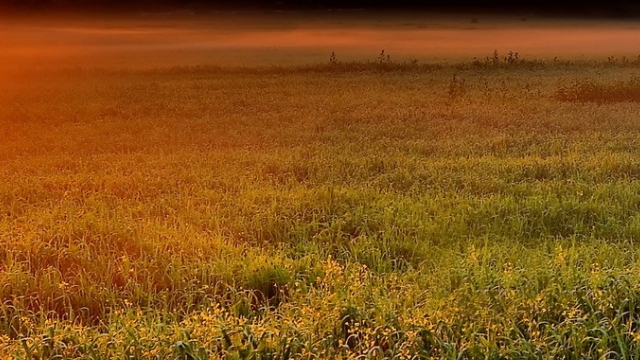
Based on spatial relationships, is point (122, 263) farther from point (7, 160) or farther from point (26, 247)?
point (7, 160)

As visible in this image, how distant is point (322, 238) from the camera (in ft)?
18.3

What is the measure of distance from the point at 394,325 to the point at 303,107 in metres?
10.4

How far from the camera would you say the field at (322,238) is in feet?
12.5

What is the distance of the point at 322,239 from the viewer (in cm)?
558

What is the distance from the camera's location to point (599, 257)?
197 inches

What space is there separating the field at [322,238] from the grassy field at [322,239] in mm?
20

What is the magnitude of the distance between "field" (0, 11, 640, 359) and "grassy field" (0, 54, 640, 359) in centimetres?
2

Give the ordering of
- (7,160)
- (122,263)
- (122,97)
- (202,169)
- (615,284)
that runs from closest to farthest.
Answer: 1. (615,284)
2. (122,263)
3. (202,169)
4. (7,160)
5. (122,97)

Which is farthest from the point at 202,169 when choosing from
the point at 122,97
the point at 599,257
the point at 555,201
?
the point at 122,97

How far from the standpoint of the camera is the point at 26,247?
5.13m

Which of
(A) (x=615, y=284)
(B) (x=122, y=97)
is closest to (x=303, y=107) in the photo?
(B) (x=122, y=97)

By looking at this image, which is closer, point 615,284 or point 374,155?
point 615,284

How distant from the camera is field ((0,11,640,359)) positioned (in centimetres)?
382

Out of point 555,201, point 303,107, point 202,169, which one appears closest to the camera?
point 555,201
